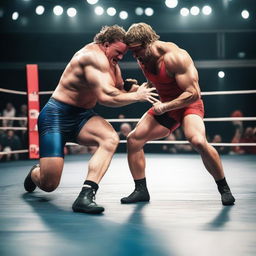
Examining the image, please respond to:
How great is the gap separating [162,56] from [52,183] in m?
0.94

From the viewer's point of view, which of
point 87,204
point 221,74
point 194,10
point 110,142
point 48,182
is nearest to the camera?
point 87,204

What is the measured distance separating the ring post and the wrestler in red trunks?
123 inches

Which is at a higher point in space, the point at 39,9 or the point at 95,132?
the point at 39,9

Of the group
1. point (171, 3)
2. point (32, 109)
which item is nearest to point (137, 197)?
point (32, 109)

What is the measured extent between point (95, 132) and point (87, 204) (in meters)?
0.44

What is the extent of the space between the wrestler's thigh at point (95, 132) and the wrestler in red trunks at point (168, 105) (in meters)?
0.20

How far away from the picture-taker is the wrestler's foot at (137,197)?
2.64 metres

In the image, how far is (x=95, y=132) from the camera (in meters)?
2.61

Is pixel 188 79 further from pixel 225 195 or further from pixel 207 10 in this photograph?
pixel 207 10

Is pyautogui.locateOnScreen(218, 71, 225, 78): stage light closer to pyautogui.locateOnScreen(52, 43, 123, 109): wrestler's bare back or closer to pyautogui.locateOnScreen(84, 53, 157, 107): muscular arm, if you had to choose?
pyautogui.locateOnScreen(52, 43, 123, 109): wrestler's bare back

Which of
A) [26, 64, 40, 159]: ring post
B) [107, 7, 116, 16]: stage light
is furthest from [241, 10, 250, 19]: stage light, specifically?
[26, 64, 40, 159]: ring post

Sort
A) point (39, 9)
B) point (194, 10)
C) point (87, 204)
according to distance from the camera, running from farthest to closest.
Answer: point (194, 10), point (39, 9), point (87, 204)

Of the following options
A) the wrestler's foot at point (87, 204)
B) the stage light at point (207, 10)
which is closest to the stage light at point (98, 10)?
the stage light at point (207, 10)

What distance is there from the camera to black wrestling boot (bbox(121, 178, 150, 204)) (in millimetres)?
2648
